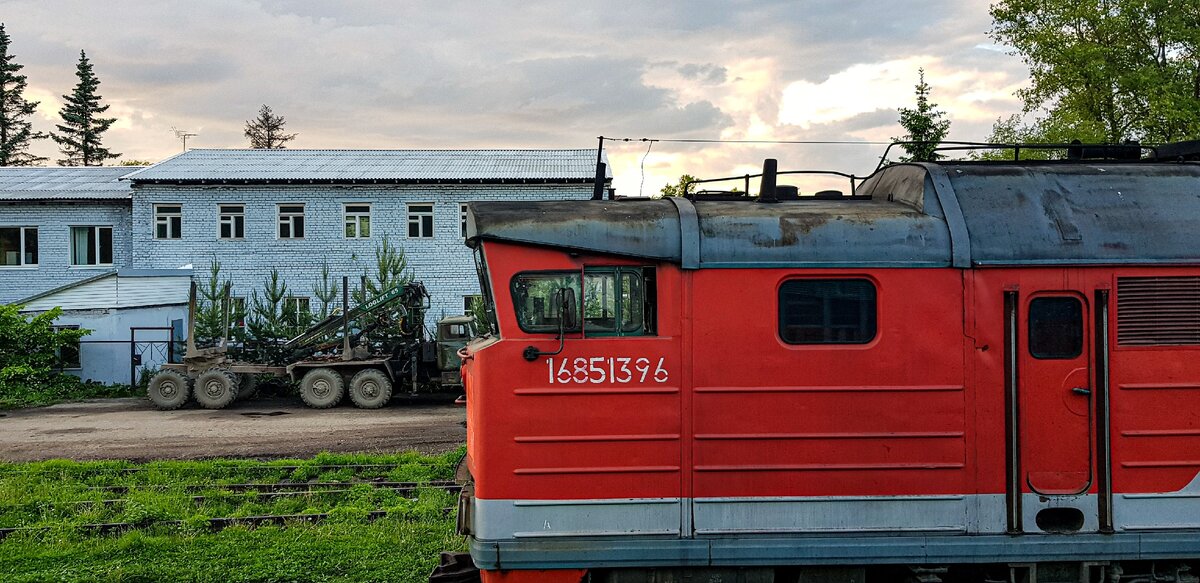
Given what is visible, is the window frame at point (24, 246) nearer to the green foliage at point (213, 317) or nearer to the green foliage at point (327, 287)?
the green foliage at point (213, 317)

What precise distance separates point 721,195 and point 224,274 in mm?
26198

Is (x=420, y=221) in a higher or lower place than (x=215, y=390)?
higher

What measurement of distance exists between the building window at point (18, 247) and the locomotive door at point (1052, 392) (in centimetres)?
3348

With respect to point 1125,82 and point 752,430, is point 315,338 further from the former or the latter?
point 1125,82

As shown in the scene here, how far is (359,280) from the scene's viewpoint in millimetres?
29797

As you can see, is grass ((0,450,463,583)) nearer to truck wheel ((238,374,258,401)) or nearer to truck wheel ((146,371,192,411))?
truck wheel ((146,371,192,411))

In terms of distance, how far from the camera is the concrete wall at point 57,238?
102 feet

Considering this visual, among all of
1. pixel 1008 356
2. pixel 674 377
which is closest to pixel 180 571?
pixel 674 377

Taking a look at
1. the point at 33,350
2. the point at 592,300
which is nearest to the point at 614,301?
the point at 592,300

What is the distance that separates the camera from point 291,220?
30.3 meters

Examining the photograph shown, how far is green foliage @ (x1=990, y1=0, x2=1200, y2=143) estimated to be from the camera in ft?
84.4

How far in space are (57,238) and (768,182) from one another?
3115 cm

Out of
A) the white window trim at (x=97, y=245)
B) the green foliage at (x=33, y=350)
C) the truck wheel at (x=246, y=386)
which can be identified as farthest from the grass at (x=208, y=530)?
the white window trim at (x=97, y=245)

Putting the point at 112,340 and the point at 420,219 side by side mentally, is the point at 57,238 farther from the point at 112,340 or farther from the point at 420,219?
the point at 420,219
